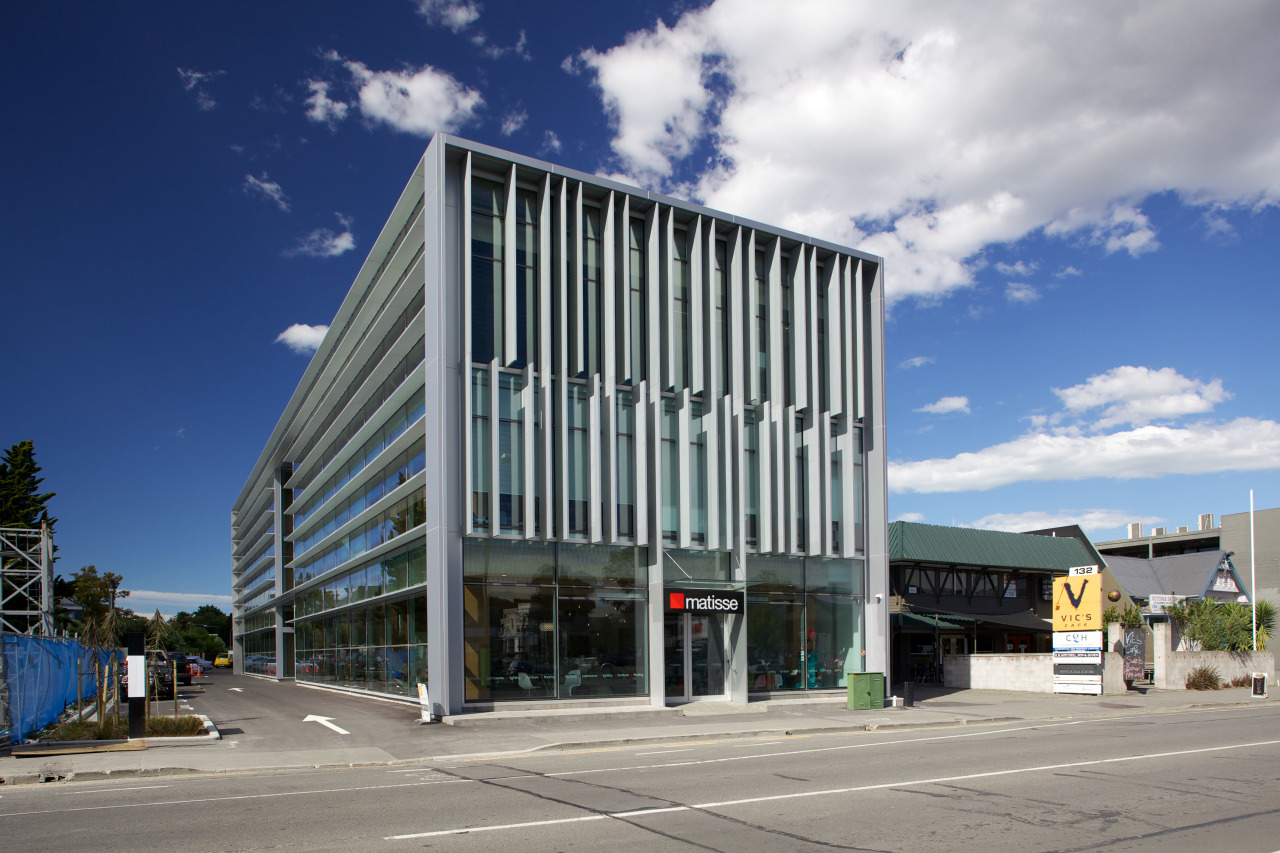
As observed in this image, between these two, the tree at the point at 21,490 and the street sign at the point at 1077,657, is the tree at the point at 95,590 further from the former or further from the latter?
the street sign at the point at 1077,657

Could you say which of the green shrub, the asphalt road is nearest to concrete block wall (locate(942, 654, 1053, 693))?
the green shrub

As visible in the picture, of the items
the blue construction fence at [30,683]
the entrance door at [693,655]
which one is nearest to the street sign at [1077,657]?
the entrance door at [693,655]

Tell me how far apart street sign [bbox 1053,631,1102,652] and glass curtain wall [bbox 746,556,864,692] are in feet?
28.6

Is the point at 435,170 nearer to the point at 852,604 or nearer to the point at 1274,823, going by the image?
the point at 852,604

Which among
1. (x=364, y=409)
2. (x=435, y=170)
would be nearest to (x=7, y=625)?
(x=364, y=409)

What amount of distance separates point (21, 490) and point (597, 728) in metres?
57.6

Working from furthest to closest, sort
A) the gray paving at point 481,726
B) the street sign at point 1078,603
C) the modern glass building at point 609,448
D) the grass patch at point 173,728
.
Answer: the street sign at point 1078,603 < the modern glass building at point 609,448 < the grass patch at point 173,728 < the gray paving at point 481,726

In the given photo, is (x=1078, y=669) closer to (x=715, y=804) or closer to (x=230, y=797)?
(x=715, y=804)

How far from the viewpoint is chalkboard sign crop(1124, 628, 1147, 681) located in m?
37.2

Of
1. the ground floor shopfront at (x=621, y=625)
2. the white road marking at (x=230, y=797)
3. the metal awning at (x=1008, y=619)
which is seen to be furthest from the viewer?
the metal awning at (x=1008, y=619)

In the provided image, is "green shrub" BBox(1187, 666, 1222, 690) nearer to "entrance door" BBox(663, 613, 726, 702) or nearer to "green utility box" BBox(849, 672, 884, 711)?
"green utility box" BBox(849, 672, 884, 711)

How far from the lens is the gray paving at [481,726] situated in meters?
16.6

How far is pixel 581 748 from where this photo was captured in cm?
1931

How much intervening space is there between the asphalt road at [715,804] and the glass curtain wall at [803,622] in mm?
11893
